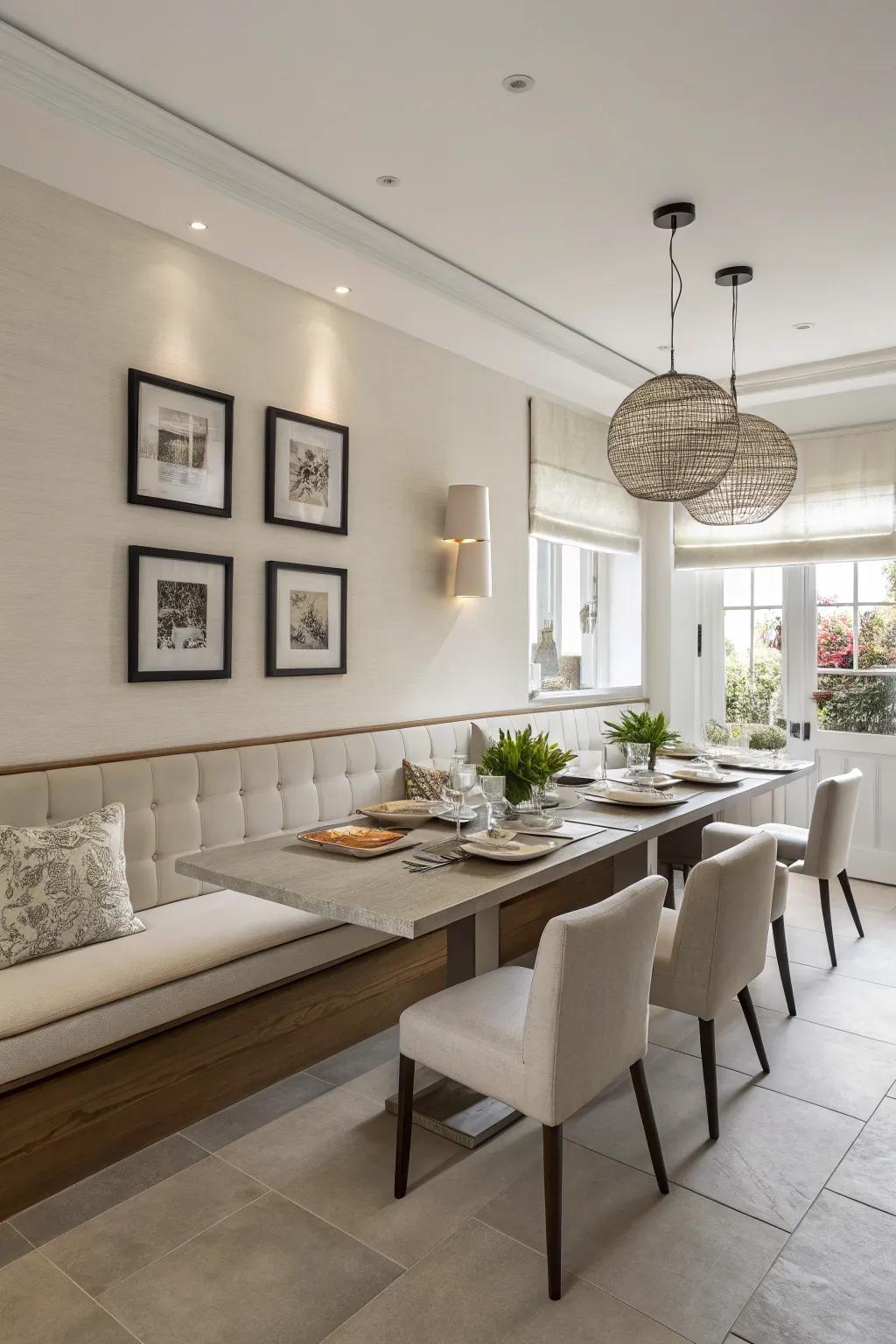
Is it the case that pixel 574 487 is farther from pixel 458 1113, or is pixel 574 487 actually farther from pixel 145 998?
pixel 145 998

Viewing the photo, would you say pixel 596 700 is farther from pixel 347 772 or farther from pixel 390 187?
pixel 390 187

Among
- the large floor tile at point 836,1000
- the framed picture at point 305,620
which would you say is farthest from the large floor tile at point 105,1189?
the large floor tile at point 836,1000

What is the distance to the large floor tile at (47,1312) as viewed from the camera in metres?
1.66

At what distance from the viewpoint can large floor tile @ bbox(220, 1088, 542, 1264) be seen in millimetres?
1988

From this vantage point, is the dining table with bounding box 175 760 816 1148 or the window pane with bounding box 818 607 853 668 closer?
the dining table with bounding box 175 760 816 1148

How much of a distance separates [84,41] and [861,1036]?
12.0 feet

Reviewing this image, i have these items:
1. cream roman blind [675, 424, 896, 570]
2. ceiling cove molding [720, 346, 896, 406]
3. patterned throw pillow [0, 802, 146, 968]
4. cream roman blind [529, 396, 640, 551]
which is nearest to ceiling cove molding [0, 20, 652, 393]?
cream roman blind [529, 396, 640, 551]

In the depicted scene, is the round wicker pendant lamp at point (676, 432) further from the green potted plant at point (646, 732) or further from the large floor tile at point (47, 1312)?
the large floor tile at point (47, 1312)

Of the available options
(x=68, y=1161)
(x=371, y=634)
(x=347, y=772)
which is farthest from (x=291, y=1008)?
(x=371, y=634)

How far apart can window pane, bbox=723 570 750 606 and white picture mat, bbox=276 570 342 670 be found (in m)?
2.93

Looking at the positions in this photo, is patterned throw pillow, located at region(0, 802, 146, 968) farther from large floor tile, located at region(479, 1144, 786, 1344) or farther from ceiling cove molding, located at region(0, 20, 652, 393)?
ceiling cove molding, located at region(0, 20, 652, 393)

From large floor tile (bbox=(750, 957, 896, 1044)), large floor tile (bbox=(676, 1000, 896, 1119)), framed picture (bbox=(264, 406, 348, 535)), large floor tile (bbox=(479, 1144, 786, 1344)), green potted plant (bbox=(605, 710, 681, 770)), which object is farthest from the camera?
framed picture (bbox=(264, 406, 348, 535))

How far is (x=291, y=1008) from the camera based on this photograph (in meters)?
2.62

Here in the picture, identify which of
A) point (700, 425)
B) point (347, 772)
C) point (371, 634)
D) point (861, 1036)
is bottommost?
point (861, 1036)
